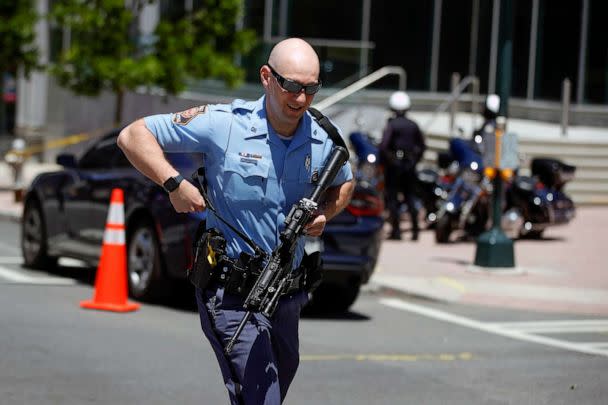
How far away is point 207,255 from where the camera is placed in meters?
5.55

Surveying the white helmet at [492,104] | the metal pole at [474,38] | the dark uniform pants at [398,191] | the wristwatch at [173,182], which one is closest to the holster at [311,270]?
the wristwatch at [173,182]

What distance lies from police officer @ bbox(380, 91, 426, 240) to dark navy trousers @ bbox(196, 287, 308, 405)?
12.9 metres

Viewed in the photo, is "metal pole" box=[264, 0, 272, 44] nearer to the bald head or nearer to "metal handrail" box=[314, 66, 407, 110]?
"metal handrail" box=[314, 66, 407, 110]

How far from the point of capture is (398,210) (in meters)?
18.5

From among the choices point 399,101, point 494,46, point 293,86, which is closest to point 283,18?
point 494,46

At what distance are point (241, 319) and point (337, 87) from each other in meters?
19.8

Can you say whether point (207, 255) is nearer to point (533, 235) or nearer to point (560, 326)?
point (560, 326)

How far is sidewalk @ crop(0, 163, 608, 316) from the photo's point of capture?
44.8 ft

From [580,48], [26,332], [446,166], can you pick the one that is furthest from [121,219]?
[580,48]

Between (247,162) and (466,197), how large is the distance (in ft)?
42.2

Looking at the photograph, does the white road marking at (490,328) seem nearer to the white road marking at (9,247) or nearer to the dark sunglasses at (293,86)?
the white road marking at (9,247)

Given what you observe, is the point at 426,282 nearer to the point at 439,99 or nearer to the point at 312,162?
the point at 312,162

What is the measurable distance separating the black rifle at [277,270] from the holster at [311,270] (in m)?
0.22

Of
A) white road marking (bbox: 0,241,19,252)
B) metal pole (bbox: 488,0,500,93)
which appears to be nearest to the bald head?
white road marking (bbox: 0,241,19,252)
